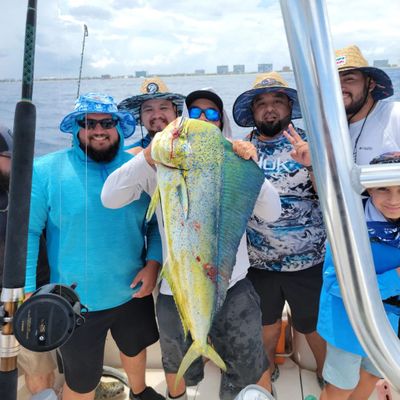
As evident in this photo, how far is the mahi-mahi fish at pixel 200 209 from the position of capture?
1.40 metres

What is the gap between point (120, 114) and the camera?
2.22 m

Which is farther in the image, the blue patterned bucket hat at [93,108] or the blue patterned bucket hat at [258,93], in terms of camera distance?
the blue patterned bucket hat at [258,93]

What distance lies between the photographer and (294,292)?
241 centimetres

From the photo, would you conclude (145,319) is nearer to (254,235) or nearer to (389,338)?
(254,235)

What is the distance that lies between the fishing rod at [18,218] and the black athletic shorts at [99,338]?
0.95 metres

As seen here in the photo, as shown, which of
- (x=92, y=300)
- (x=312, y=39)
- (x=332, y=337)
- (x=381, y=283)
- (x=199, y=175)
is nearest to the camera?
(x=312, y=39)

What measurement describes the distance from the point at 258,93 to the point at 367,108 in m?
0.67

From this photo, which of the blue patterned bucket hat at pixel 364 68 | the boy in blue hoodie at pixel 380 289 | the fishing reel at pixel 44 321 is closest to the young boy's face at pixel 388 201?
the boy in blue hoodie at pixel 380 289

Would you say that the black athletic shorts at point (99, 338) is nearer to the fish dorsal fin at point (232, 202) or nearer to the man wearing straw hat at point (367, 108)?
the fish dorsal fin at point (232, 202)

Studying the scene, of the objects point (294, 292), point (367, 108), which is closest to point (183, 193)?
point (294, 292)

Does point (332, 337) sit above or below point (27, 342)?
below

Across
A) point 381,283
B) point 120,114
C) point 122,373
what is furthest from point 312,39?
point 122,373

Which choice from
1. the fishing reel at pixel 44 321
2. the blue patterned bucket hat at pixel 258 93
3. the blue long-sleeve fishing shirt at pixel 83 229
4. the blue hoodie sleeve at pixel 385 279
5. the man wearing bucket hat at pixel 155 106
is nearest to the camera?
the fishing reel at pixel 44 321

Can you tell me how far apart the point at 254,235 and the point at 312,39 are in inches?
75.6
